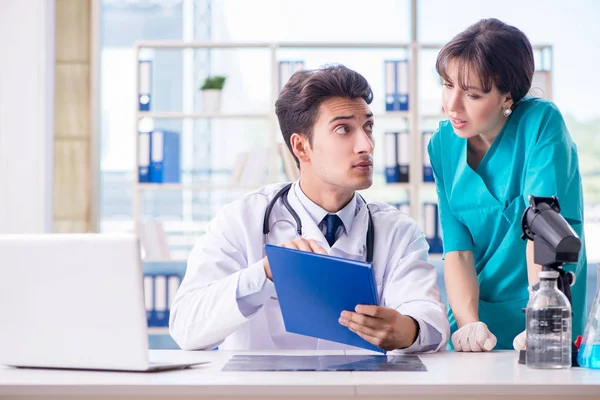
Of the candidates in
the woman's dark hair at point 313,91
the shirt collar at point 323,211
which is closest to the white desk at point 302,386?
the shirt collar at point 323,211

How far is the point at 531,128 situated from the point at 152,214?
11.2 feet

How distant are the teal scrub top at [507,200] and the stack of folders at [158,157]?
2637 mm

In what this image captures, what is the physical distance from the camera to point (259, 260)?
1.93m

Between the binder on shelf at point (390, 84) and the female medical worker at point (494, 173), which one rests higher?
the binder on shelf at point (390, 84)

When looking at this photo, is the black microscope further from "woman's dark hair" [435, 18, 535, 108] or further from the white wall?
the white wall

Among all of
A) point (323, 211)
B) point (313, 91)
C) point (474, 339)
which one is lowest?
point (474, 339)

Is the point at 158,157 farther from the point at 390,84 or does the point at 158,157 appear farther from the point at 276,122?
the point at 390,84

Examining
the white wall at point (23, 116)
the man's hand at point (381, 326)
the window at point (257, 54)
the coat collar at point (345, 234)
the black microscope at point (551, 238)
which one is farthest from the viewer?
the window at point (257, 54)

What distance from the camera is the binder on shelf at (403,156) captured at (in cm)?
438

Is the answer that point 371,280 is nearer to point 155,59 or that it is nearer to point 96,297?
point 96,297

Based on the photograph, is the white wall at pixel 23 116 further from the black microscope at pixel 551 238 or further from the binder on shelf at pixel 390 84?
the black microscope at pixel 551 238

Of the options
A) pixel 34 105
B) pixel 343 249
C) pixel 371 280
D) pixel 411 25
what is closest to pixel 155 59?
pixel 34 105

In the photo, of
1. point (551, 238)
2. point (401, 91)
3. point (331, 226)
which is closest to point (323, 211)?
point (331, 226)

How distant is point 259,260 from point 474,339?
0.56 metres
